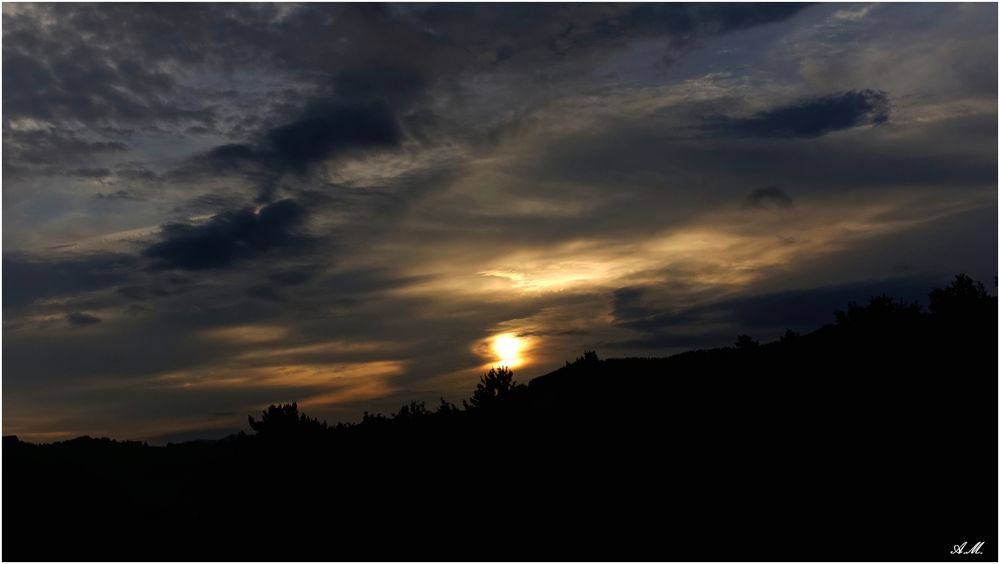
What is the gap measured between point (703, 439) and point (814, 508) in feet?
20.5

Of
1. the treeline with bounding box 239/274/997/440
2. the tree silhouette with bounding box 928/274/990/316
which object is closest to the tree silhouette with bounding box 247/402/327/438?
the treeline with bounding box 239/274/997/440

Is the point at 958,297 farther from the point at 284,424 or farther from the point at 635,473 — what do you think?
the point at 284,424

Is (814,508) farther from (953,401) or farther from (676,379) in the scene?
(676,379)

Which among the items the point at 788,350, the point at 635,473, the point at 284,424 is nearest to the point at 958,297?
the point at 788,350

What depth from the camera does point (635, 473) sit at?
28.0 meters

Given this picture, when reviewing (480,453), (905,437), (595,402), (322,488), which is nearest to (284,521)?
(322,488)

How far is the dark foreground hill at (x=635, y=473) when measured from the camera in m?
23.0

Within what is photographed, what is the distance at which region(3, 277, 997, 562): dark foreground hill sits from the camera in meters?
23.0
